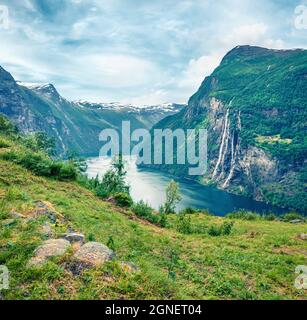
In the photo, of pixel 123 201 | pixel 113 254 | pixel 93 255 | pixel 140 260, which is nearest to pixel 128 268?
pixel 113 254

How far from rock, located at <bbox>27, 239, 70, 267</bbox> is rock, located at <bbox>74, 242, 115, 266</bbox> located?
55 cm

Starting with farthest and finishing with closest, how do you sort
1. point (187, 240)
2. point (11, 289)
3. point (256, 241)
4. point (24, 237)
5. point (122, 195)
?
point (122, 195), point (256, 241), point (187, 240), point (24, 237), point (11, 289)

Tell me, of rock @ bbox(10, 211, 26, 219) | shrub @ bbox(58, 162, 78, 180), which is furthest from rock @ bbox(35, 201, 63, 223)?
shrub @ bbox(58, 162, 78, 180)

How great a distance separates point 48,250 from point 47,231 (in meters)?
2.21

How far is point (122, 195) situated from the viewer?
30641mm

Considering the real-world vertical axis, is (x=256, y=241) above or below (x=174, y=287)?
below

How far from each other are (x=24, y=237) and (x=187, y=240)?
12937 mm

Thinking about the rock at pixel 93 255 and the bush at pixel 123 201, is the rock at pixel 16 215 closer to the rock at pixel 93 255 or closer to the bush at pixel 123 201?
the rock at pixel 93 255

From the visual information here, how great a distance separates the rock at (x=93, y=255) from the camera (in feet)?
33.3

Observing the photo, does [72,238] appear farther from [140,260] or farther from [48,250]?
[140,260]

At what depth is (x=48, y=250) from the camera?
1048 centimetres

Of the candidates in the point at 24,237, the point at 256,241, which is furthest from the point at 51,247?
the point at 256,241
